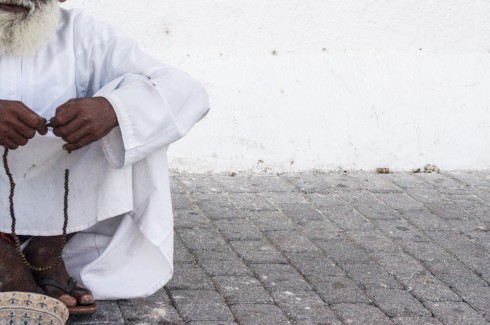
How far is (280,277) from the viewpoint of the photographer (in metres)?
4.28

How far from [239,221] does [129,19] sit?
1.40 metres

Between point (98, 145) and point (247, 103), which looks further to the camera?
point (247, 103)

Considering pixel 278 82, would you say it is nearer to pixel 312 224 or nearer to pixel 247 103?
pixel 247 103

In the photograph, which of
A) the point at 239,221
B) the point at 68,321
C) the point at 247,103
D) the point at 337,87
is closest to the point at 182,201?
the point at 239,221

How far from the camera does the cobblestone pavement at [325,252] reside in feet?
12.9

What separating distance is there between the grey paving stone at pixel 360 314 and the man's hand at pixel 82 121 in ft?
3.85

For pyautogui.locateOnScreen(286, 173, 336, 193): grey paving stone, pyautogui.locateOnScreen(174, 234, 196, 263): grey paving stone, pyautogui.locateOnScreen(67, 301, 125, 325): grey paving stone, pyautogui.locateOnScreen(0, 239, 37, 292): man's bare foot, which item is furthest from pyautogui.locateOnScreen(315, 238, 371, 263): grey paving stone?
pyautogui.locateOnScreen(0, 239, 37, 292): man's bare foot

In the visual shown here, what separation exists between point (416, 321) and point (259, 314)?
0.59 m

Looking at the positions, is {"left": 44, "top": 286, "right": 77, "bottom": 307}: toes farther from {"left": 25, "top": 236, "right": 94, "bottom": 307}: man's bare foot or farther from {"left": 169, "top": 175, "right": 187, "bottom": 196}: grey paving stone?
{"left": 169, "top": 175, "right": 187, "bottom": 196}: grey paving stone

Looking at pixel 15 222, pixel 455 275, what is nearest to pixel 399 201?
pixel 455 275

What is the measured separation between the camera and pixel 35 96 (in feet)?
11.9

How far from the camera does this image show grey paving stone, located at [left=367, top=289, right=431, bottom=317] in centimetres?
398

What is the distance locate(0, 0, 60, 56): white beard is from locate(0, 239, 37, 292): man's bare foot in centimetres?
68

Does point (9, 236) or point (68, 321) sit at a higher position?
point (9, 236)
